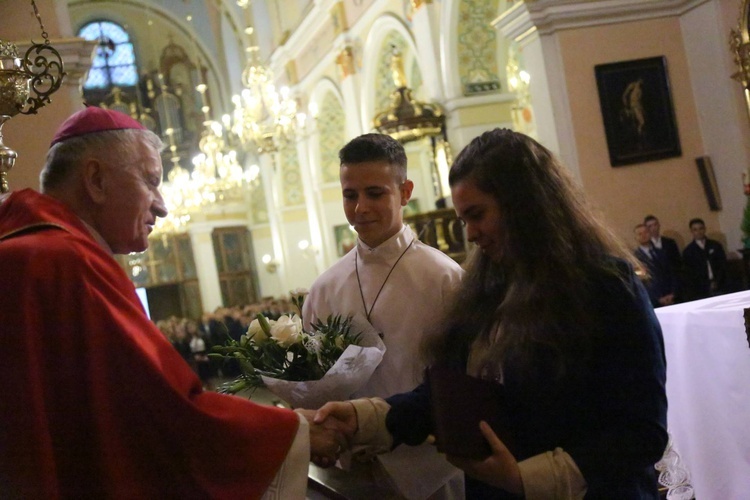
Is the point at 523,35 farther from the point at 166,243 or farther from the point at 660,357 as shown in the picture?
the point at 166,243

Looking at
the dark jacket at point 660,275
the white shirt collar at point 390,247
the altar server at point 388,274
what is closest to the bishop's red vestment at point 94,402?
the altar server at point 388,274

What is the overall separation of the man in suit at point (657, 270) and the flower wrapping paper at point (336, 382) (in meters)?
6.57

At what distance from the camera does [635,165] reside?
32.1 ft

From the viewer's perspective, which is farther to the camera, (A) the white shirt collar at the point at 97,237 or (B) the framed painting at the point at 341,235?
(B) the framed painting at the point at 341,235

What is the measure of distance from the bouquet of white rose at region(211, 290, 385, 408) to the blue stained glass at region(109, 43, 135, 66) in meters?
27.1

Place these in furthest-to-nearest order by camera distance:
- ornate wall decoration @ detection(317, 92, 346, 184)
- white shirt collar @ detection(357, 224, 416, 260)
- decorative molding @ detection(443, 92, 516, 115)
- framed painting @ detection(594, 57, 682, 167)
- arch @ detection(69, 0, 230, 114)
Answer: arch @ detection(69, 0, 230, 114), ornate wall decoration @ detection(317, 92, 346, 184), decorative molding @ detection(443, 92, 516, 115), framed painting @ detection(594, 57, 682, 167), white shirt collar @ detection(357, 224, 416, 260)

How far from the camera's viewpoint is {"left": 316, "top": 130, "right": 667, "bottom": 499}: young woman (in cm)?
169

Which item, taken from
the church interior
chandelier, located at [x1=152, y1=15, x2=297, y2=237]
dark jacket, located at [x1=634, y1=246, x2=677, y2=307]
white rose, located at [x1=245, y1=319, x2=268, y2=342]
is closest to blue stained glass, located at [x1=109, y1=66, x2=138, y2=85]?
the church interior

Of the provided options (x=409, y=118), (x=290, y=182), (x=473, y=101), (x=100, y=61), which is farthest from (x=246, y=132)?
(x=100, y=61)

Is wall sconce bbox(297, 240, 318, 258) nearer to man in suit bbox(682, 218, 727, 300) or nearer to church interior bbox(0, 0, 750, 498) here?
church interior bbox(0, 0, 750, 498)

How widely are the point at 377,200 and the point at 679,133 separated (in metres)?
8.33

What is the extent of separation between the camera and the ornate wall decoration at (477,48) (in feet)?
36.6

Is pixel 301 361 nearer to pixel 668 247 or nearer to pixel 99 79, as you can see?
pixel 668 247

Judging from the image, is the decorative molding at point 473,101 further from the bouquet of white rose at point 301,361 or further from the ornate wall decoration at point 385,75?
the bouquet of white rose at point 301,361
